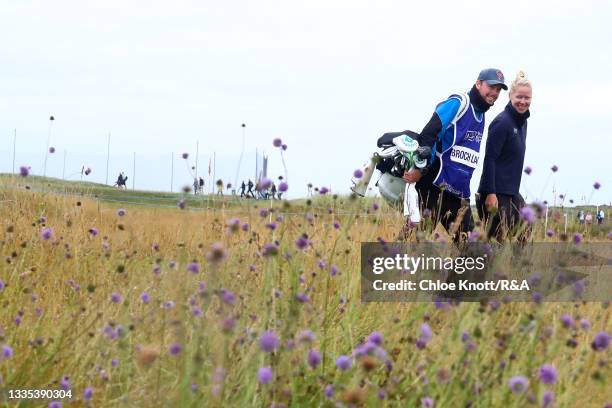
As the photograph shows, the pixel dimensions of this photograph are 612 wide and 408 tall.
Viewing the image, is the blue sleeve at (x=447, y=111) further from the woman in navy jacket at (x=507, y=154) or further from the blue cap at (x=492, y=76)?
the woman in navy jacket at (x=507, y=154)

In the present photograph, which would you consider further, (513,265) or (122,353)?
(513,265)

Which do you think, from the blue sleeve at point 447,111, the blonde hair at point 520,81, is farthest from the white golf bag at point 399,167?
the blonde hair at point 520,81

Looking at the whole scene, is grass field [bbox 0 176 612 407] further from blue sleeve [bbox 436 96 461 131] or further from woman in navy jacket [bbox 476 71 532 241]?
woman in navy jacket [bbox 476 71 532 241]

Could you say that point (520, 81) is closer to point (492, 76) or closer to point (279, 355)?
point (492, 76)

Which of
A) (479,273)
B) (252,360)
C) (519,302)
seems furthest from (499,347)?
(479,273)

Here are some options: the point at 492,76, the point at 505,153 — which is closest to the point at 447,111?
the point at 492,76

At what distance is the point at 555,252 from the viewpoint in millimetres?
6074

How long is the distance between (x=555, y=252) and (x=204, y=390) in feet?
14.6

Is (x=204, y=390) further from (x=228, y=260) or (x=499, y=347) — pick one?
(x=228, y=260)

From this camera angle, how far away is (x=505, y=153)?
5.85 meters

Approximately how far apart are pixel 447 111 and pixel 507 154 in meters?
0.89

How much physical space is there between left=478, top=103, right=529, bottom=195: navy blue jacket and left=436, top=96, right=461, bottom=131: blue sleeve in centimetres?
64

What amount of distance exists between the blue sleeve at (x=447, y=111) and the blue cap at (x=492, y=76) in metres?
0.30

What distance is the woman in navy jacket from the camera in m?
5.73
